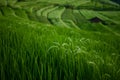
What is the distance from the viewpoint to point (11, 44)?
2.02m

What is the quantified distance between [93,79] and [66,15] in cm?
6604

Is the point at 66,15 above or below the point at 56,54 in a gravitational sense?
below

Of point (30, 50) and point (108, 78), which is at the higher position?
point (30, 50)

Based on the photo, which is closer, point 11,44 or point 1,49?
point 1,49

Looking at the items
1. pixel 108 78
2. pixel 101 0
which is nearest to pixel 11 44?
pixel 108 78

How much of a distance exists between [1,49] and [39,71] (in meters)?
0.59

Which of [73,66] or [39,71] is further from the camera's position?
[73,66]

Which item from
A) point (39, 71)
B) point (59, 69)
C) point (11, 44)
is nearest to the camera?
point (39, 71)

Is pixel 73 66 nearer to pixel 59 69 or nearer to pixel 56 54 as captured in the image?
A: pixel 59 69

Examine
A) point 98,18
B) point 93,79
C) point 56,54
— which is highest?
point 56,54

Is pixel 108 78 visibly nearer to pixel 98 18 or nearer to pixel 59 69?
pixel 59 69

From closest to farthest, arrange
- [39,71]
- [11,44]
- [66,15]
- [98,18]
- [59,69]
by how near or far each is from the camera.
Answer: [39,71], [59,69], [11,44], [98,18], [66,15]

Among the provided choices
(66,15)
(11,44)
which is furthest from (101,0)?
(11,44)

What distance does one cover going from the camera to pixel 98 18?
62.1 m
